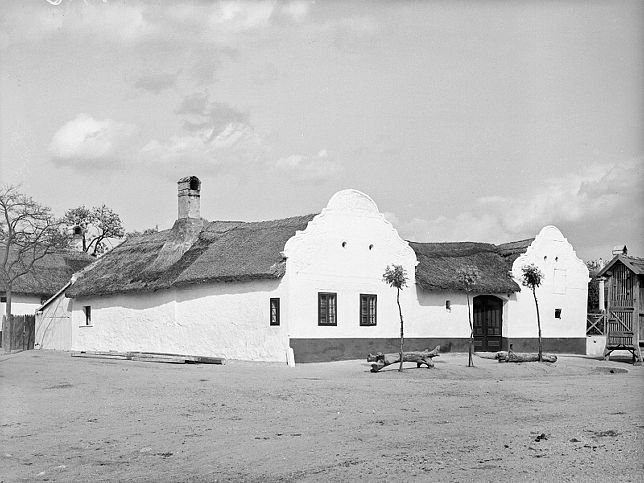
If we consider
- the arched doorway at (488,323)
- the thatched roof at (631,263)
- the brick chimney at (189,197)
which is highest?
the brick chimney at (189,197)

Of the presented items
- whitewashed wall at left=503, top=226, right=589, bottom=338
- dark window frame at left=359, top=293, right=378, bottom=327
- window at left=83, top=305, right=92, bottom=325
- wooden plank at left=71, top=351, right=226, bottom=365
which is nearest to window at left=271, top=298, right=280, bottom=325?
wooden plank at left=71, top=351, right=226, bottom=365

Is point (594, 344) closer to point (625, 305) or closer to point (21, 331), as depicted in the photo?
point (625, 305)

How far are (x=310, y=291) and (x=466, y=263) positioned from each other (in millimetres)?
8606

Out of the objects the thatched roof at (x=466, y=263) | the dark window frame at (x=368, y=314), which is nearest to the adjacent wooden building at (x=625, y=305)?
the thatched roof at (x=466, y=263)

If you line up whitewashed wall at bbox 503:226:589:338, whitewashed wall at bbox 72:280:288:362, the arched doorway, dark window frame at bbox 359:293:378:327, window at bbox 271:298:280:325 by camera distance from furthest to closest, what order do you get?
1. whitewashed wall at bbox 503:226:589:338
2. the arched doorway
3. dark window frame at bbox 359:293:378:327
4. whitewashed wall at bbox 72:280:288:362
5. window at bbox 271:298:280:325

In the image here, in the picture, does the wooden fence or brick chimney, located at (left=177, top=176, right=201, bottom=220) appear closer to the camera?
brick chimney, located at (left=177, top=176, right=201, bottom=220)

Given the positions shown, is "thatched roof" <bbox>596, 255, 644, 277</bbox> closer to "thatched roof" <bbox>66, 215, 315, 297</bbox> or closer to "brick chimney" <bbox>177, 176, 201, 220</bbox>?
"thatched roof" <bbox>66, 215, 315, 297</bbox>

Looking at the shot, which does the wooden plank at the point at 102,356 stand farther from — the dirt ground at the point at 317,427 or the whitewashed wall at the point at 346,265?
the whitewashed wall at the point at 346,265

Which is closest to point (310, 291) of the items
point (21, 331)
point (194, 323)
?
point (194, 323)

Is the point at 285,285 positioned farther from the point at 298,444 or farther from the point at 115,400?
the point at 298,444

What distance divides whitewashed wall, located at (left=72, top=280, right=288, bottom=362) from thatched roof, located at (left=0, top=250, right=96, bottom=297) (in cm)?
828

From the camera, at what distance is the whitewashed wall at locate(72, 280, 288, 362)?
2773cm

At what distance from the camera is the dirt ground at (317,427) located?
408 inches

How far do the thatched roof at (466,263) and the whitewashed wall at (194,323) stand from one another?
627 centimetres
